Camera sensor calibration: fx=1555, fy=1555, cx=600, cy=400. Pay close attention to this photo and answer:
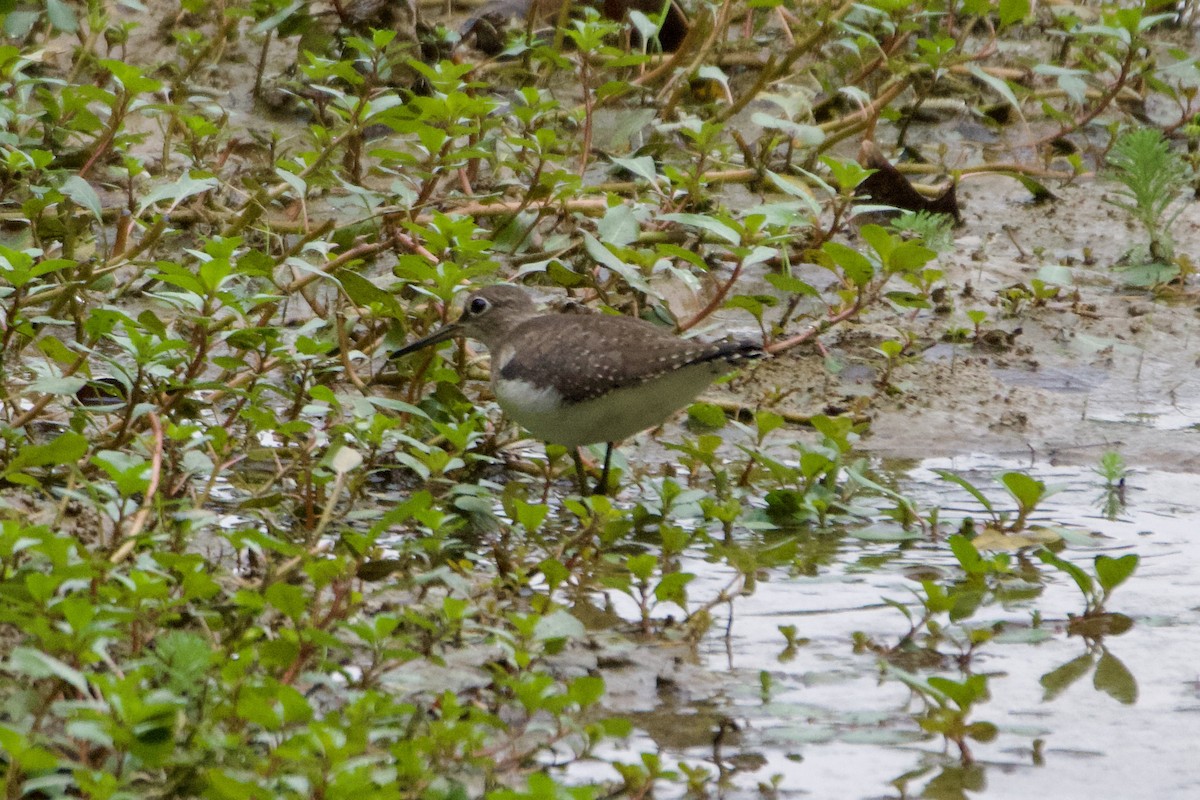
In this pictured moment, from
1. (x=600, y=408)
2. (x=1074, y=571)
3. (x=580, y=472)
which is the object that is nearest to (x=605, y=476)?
(x=580, y=472)

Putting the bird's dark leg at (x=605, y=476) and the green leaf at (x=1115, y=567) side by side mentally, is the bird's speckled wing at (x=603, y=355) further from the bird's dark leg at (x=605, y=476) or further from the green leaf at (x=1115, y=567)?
the green leaf at (x=1115, y=567)

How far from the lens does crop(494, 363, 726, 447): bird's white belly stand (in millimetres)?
5246

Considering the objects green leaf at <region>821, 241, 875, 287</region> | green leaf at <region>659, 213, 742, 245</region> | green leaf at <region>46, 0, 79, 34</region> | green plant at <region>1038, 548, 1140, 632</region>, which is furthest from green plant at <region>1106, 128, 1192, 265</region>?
green leaf at <region>46, 0, 79, 34</region>

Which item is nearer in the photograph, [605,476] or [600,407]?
[600,407]

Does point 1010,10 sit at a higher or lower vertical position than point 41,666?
higher

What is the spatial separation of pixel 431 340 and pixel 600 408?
31.7 inches

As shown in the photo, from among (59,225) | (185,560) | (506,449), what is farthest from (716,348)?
(59,225)

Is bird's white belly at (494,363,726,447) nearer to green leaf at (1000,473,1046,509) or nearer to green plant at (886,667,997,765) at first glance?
green leaf at (1000,473,1046,509)

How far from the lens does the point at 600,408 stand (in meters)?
5.31

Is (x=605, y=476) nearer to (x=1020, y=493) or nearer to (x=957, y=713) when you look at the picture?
(x=1020, y=493)

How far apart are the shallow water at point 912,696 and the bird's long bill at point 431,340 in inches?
57.5

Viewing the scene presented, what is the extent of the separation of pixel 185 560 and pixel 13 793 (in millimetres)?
720

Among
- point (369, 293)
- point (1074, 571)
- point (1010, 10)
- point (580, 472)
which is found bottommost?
point (580, 472)

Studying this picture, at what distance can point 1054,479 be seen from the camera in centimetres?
573
